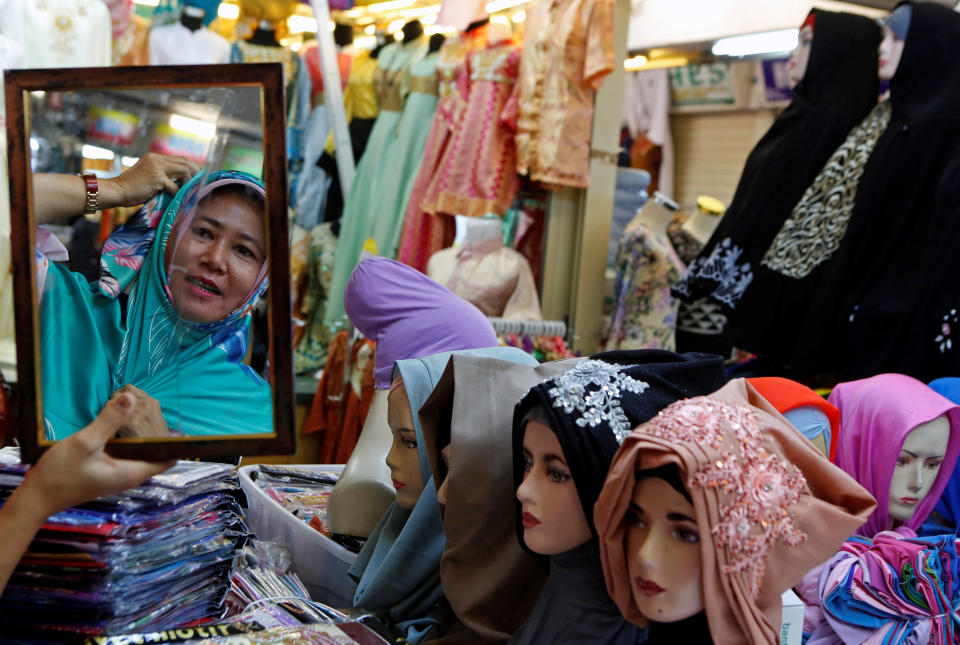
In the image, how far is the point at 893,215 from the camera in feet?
8.68

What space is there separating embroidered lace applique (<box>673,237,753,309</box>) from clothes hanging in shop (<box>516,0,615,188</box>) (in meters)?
0.79

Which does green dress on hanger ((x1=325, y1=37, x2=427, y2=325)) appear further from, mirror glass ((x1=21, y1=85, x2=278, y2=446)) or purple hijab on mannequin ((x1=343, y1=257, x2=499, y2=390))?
mirror glass ((x1=21, y1=85, x2=278, y2=446))

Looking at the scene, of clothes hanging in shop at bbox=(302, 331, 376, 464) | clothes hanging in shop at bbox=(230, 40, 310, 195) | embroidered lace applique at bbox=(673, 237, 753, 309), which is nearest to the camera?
embroidered lace applique at bbox=(673, 237, 753, 309)

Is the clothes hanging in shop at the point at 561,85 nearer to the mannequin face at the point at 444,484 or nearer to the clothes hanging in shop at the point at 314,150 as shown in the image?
the clothes hanging in shop at the point at 314,150

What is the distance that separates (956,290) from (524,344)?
1442 millimetres

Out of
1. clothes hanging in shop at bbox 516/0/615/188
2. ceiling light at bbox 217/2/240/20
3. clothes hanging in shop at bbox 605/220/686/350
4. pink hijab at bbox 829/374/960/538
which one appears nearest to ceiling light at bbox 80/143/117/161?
pink hijab at bbox 829/374/960/538

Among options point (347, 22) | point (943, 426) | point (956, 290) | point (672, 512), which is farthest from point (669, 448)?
point (347, 22)

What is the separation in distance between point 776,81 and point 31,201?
5.06 meters

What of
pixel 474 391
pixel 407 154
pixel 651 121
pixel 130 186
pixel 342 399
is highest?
pixel 651 121

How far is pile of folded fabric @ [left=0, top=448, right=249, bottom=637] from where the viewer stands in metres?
1.13

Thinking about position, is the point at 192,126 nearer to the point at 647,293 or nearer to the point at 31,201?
the point at 31,201

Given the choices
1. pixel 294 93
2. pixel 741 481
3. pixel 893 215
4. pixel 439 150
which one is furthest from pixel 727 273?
pixel 294 93

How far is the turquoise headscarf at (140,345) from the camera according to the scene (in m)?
1.06

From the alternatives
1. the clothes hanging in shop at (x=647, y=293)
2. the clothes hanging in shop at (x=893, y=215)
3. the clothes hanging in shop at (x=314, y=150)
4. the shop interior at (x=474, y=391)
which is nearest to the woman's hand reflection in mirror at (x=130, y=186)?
the shop interior at (x=474, y=391)
